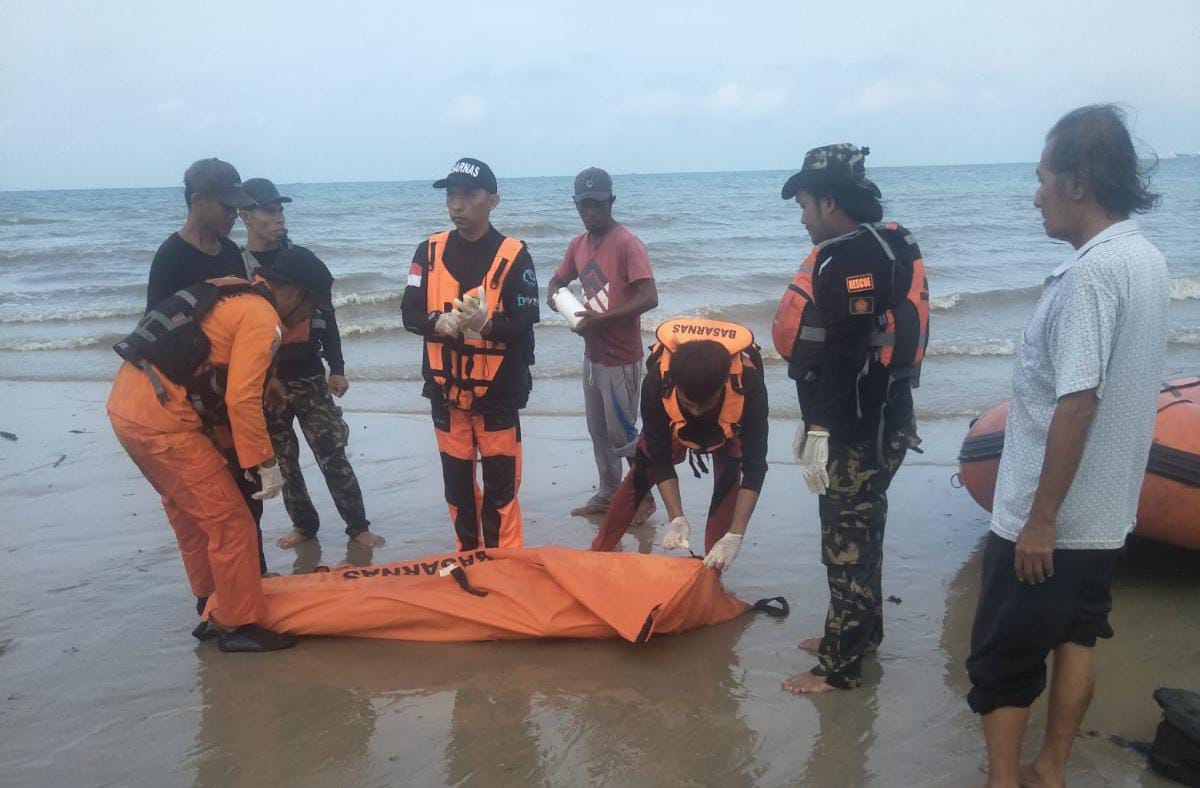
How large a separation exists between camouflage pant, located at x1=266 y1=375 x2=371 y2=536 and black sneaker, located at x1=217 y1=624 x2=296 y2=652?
1255mm

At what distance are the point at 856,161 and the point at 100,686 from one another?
10.8 feet

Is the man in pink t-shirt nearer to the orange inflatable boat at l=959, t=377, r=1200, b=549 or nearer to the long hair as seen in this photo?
the orange inflatable boat at l=959, t=377, r=1200, b=549

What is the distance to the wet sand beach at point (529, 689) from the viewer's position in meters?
3.03

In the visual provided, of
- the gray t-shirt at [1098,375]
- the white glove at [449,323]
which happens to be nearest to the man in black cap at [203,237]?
the white glove at [449,323]

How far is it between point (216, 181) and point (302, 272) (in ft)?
1.72

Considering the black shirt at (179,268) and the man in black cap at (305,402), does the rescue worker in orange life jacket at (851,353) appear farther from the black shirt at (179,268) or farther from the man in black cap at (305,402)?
the man in black cap at (305,402)

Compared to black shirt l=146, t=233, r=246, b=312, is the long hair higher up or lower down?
higher up

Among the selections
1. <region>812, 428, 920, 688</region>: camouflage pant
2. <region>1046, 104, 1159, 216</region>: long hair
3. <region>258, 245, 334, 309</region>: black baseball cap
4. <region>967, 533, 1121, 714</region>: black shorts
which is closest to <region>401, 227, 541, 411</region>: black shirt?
<region>258, 245, 334, 309</region>: black baseball cap

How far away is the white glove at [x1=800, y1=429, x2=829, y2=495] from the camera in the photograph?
314cm

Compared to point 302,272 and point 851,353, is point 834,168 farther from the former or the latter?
point 302,272

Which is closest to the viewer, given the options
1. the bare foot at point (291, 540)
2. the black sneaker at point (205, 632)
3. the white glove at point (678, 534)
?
the white glove at point (678, 534)

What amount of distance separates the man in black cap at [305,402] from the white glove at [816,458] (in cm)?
263

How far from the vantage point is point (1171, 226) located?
2436cm

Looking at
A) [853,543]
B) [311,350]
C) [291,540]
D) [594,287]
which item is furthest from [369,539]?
[853,543]
